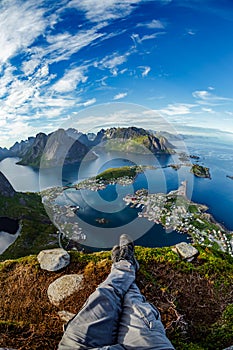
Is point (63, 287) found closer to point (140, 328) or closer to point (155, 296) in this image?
point (155, 296)

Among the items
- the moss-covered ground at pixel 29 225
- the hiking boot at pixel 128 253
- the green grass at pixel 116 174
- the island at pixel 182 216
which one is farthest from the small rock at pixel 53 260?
the green grass at pixel 116 174

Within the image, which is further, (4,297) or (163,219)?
(163,219)

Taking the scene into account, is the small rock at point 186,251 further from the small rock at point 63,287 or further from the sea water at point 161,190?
the sea water at point 161,190

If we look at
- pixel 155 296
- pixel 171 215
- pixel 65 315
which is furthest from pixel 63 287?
pixel 171 215

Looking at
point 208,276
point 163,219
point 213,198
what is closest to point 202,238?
point 163,219

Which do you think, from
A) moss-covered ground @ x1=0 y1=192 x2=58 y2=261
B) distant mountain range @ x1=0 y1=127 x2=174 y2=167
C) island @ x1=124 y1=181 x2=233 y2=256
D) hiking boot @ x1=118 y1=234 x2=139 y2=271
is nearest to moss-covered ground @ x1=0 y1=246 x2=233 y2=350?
hiking boot @ x1=118 y1=234 x2=139 y2=271

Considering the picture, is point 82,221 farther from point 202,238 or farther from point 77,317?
point 77,317

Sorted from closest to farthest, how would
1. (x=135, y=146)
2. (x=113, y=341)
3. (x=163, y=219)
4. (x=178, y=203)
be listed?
1. (x=113, y=341)
2. (x=163, y=219)
3. (x=178, y=203)
4. (x=135, y=146)
